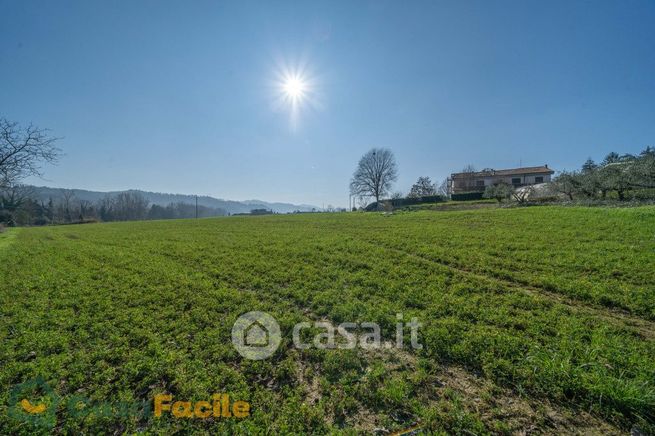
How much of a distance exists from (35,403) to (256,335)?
3.35m

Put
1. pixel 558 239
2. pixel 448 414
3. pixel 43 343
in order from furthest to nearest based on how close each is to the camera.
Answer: pixel 558 239, pixel 43 343, pixel 448 414

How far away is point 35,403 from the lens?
3918mm

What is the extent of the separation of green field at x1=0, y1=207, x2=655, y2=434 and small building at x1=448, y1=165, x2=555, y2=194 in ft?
215

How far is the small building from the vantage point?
66.4 m

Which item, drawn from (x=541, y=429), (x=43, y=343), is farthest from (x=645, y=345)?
(x=43, y=343)

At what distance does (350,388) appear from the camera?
395cm

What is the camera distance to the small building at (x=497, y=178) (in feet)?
218

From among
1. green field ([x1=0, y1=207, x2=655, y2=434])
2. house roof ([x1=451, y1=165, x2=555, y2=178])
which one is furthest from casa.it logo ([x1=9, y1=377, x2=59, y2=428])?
house roof ([x1=451, y1=165, x2=555, y2=178])

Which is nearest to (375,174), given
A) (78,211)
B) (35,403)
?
(35,403)

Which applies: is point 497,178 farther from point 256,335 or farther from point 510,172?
point 256,335

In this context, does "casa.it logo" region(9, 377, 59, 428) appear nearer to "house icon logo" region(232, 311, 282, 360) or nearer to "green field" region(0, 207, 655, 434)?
"green field" region(0, 207, 655, 434)

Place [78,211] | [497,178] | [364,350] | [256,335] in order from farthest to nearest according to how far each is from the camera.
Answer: [78,211]
[497,178]
[256,335]
[364,350]

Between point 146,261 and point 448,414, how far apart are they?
1405cm

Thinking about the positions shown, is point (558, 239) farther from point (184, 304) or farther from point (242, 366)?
point (184, 304)
